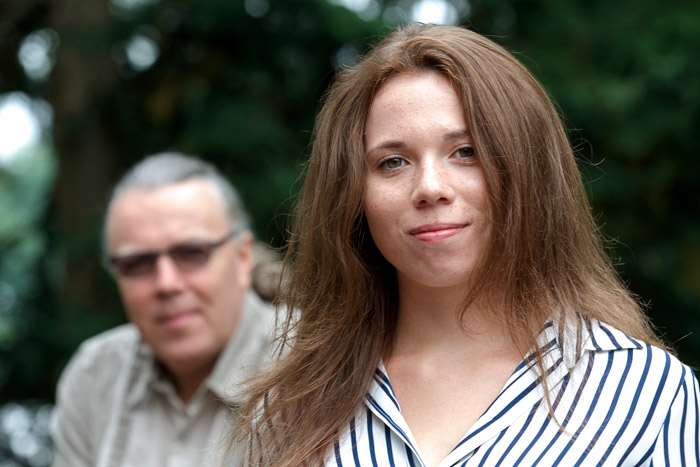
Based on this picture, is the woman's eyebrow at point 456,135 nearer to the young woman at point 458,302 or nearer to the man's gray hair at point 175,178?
the young woman at point 458,302

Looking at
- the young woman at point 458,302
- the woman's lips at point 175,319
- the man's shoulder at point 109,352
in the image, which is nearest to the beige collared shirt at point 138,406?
the man's shoulder at point 109,352

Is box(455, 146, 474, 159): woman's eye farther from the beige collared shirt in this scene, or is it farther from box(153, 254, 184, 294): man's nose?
Result: box(153, 254, 184, 294): man's nose

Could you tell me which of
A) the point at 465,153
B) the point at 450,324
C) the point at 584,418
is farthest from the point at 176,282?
the point at 584,418

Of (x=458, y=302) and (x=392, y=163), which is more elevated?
(x=392, y=163)

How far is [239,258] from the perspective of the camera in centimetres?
282

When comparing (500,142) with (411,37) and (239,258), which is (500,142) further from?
(239,258)

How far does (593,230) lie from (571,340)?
278mm

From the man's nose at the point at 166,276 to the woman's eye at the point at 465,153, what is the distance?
138cm

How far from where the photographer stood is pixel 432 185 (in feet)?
4.59

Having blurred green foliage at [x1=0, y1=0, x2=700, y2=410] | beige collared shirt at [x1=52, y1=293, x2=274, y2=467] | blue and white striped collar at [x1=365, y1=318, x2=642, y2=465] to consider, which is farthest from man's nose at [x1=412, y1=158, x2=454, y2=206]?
blurred green foliage at [x1=0, y1=0, x2=700, y2=410]

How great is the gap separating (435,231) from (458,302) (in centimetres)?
16

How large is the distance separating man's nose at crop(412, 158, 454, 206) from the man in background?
4.04 ft

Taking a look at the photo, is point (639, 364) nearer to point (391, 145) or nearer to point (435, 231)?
point (435, 231)

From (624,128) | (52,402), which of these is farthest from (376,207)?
(52,402)
